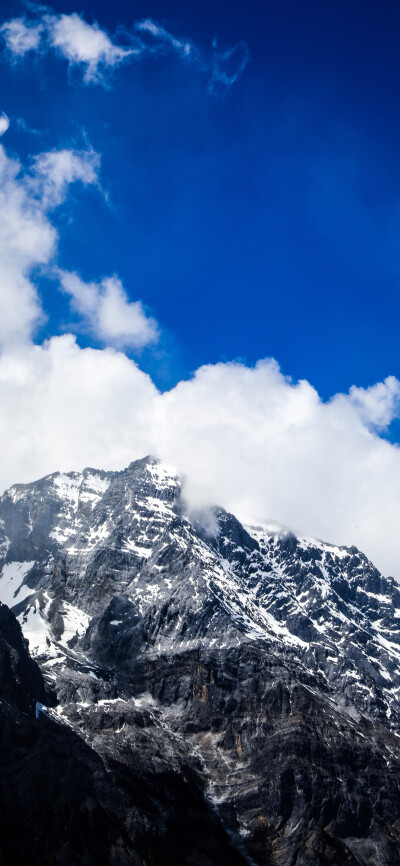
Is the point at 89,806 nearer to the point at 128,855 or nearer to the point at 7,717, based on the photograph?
the point at 128,855

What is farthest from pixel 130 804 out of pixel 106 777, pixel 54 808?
pixel 54 808

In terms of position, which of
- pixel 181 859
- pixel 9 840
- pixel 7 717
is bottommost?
pixel 9 840

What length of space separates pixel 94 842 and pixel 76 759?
23317 millimetres

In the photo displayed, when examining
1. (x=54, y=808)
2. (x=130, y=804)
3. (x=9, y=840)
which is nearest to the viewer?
(x=9, y=840)

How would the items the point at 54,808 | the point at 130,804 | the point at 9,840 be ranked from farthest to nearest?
the point at 130,804 → the point at 54,808 → the point at 9,840

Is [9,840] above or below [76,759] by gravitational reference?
below

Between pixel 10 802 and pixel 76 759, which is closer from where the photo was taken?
pixel 10 802

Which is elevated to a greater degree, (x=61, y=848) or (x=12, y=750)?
(x=12, y=750)

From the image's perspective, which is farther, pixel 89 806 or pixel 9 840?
pixel 89 806

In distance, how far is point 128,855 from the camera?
178m

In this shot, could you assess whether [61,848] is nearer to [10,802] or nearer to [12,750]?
[10,802]

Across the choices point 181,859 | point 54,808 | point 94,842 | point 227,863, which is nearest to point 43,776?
point 54,808

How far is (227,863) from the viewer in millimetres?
195375

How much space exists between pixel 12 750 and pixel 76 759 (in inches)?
682
